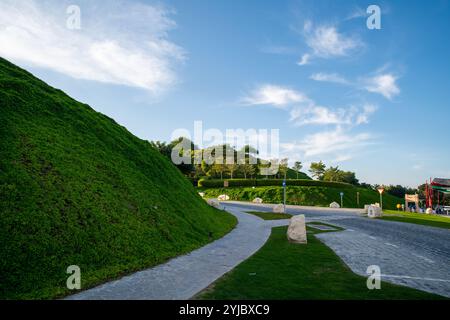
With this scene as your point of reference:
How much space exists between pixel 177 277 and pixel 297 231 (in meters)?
7.60

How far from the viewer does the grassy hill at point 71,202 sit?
768 centimetres

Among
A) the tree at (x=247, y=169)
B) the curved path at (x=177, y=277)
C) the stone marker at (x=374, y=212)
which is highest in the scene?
the tree at (x=247, y=169)

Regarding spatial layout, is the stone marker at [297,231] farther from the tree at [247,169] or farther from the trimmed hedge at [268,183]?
the tree at [247,169]

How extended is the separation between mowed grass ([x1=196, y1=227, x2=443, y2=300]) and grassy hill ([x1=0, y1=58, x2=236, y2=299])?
3.23 metres

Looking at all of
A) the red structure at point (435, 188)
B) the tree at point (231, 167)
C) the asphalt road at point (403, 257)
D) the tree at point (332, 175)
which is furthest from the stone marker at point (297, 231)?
the tree at point (332, 175)

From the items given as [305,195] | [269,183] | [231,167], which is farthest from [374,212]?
[231,167]

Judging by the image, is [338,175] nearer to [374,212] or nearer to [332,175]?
[332,175]

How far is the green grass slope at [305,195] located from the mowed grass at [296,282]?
48285 millimetres

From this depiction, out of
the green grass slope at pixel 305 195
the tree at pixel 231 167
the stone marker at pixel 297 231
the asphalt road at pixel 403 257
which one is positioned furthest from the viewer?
the tree at pixel 231 167

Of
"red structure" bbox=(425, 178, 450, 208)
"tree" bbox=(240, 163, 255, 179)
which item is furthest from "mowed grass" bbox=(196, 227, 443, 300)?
"tree" bbox=(240, 163, 255, 179)

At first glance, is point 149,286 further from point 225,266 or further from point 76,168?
point 76,168

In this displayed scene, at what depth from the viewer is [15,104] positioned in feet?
46.3
